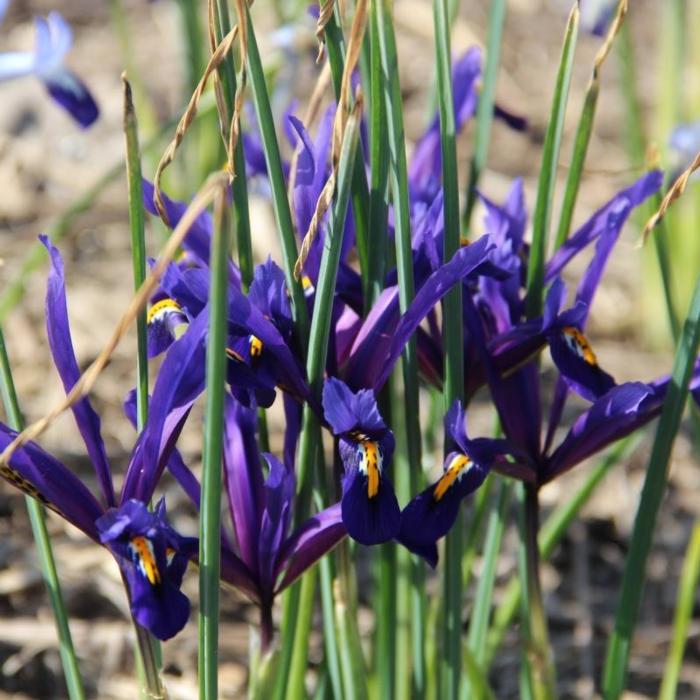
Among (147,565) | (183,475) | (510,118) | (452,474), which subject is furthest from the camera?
(510,118)

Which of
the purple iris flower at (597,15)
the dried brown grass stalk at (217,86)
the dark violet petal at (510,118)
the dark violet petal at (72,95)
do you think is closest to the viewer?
the dried brown grass stalk at (217,86)

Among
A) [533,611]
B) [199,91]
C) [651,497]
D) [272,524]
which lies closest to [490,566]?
[533,611]

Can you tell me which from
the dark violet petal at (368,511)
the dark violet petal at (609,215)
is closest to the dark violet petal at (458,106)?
the dark violet petal at (609,215)

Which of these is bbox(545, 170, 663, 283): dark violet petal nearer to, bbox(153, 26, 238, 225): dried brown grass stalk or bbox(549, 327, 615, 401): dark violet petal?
bbox(549, 327, 615, 401): dark violet petal

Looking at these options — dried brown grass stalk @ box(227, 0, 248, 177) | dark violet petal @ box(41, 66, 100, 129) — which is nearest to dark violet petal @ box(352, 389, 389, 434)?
dried brown grass stalk @ box(227, 0, 248, 177)

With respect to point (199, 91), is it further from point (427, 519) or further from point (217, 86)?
point (427, 519)

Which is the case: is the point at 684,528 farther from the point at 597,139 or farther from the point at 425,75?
the point at 425,75

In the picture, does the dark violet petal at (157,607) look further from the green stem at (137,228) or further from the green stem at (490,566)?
the green stem at (490,566)
